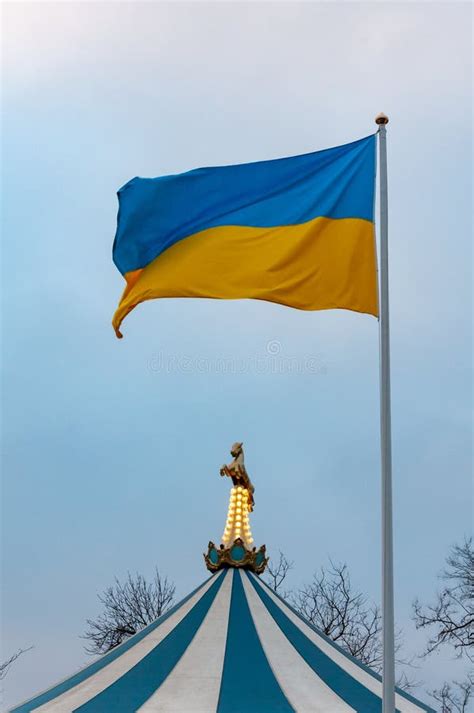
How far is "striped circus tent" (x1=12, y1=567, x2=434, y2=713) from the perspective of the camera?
370 inches

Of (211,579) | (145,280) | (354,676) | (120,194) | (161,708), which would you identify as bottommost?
(161,708)

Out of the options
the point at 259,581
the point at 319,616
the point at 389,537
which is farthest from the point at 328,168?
the point at 319,616

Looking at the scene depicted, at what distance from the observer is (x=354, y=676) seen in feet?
34.3

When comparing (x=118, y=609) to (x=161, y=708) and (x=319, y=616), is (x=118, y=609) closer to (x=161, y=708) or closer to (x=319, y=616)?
(x=319, y=616)

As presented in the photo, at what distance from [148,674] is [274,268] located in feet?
17.9

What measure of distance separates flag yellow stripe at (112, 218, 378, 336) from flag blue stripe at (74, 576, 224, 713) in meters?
4.51

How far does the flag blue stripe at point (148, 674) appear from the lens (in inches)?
372

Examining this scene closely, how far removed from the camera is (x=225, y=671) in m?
9.96

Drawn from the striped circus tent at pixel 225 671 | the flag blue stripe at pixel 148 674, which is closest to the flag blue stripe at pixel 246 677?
the striped circus tent at pixel 225 671

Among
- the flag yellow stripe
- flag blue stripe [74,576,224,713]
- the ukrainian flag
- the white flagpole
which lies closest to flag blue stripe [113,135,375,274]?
the ukrainian flag

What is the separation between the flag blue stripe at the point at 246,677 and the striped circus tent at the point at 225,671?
1 cm

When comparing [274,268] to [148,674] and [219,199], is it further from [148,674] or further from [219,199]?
[148,674]

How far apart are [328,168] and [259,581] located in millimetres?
7214

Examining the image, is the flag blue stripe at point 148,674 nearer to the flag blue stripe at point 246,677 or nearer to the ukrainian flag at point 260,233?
the flag blue stripe at point 246,677
